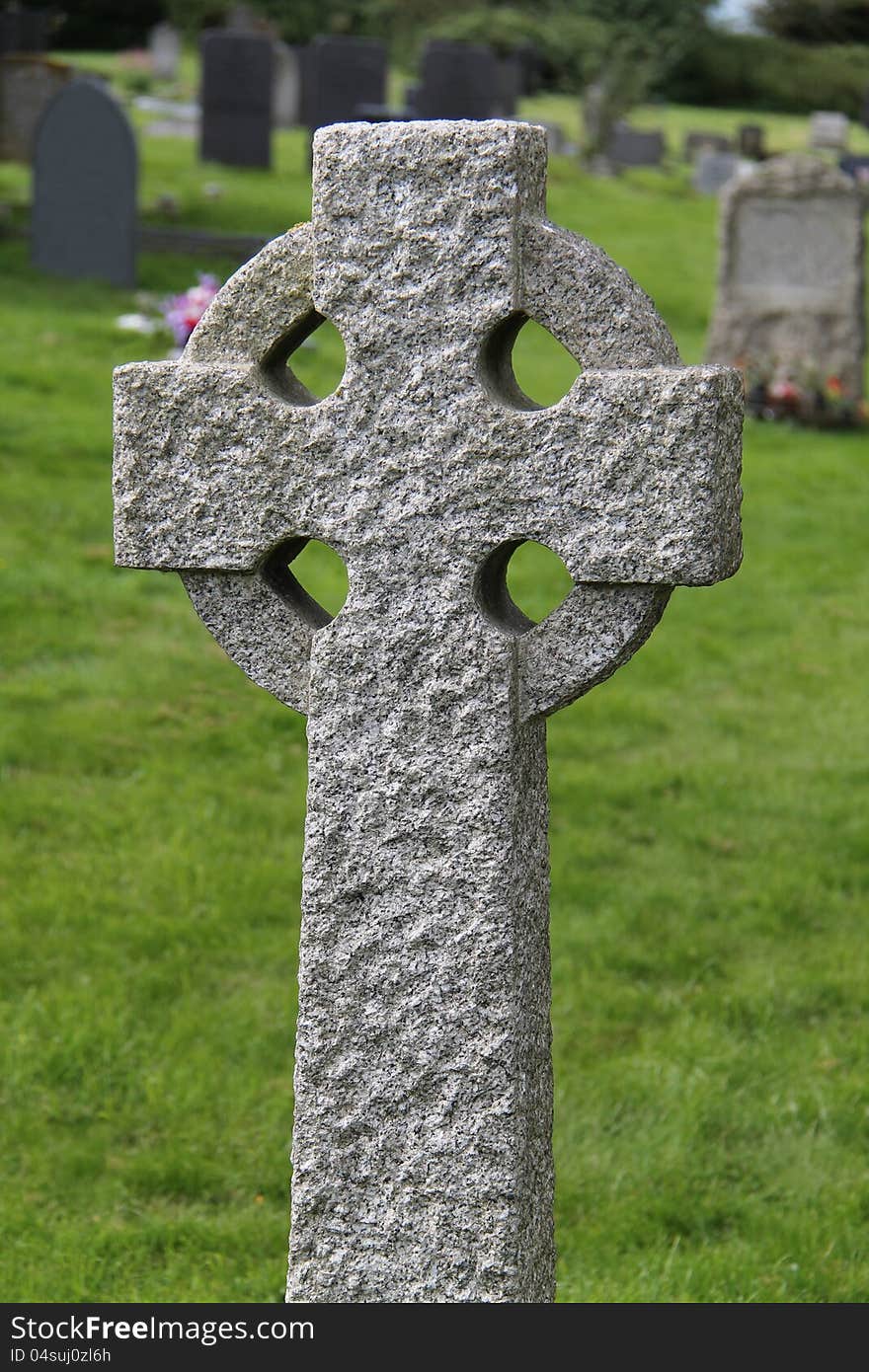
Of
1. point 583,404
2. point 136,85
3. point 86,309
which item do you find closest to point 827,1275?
point 583,404

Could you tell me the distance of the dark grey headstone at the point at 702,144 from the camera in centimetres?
3133

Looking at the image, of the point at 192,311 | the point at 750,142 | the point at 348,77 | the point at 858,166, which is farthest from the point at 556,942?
the point at 750,142

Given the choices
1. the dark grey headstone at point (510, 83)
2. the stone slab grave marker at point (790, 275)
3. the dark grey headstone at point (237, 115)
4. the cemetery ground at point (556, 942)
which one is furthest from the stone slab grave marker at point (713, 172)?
the cemetery ground at point (556, 942)

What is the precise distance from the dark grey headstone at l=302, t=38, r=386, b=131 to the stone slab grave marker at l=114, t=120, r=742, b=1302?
2099 centimetres

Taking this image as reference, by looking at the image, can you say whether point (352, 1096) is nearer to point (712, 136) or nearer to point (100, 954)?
point (100, 954)

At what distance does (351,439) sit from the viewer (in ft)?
7.19

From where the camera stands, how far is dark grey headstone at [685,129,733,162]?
31328 mm

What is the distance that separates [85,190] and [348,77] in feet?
36.5

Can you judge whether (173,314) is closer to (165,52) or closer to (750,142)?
(750,142)

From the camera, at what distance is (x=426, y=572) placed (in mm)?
2189

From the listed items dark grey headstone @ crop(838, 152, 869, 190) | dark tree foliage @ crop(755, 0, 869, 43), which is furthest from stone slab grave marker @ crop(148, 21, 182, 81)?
dark tree foliage @ crop(755, 0, 869, 43)

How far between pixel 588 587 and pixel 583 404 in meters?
0.24

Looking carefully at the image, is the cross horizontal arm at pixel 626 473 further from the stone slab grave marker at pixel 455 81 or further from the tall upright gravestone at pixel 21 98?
the stone slab grave marker at pixel 455 81

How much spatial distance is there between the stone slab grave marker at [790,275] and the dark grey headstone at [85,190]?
4406 millimetres
